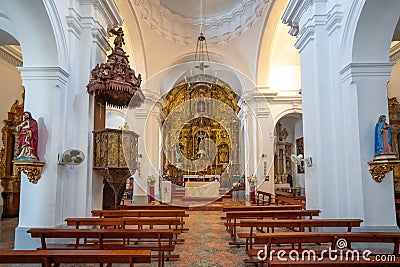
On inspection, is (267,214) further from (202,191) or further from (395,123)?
(202,191)

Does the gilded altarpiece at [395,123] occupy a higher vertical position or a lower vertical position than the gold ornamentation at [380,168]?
higher

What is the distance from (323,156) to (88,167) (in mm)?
4114

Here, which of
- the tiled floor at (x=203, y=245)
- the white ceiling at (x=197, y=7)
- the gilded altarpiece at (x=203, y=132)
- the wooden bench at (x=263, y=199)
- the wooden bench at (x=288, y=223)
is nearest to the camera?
the wooden bench at (x=288, y=223)

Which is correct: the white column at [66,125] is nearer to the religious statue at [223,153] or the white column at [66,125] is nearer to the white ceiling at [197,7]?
the white ceiling at [197,7]

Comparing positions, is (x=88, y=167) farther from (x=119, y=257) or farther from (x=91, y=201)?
(x=119, y=257)

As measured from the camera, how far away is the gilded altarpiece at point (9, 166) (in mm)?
9094

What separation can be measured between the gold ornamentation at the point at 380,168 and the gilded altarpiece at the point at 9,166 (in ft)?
27.1

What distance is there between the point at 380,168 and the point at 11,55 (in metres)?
9.02

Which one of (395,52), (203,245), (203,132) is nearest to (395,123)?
(395,52)

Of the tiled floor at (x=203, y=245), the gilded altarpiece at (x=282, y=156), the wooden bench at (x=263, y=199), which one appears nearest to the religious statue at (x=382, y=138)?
the tiled floor at (x=203, y=245)

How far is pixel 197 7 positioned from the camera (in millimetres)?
13250

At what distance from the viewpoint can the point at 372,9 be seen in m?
5.05

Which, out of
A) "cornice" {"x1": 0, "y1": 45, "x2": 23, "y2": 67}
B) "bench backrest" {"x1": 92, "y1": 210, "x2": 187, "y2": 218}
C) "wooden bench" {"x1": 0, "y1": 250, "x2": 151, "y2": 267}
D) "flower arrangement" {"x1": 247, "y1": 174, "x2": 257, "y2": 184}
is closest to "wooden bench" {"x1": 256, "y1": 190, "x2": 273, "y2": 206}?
"flower arrangement" {"x1": 247, "y1": 174, "x2": 257, "y2": 184}

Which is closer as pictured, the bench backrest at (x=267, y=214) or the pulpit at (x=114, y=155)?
the bench backrest at (x=267, y=214)
